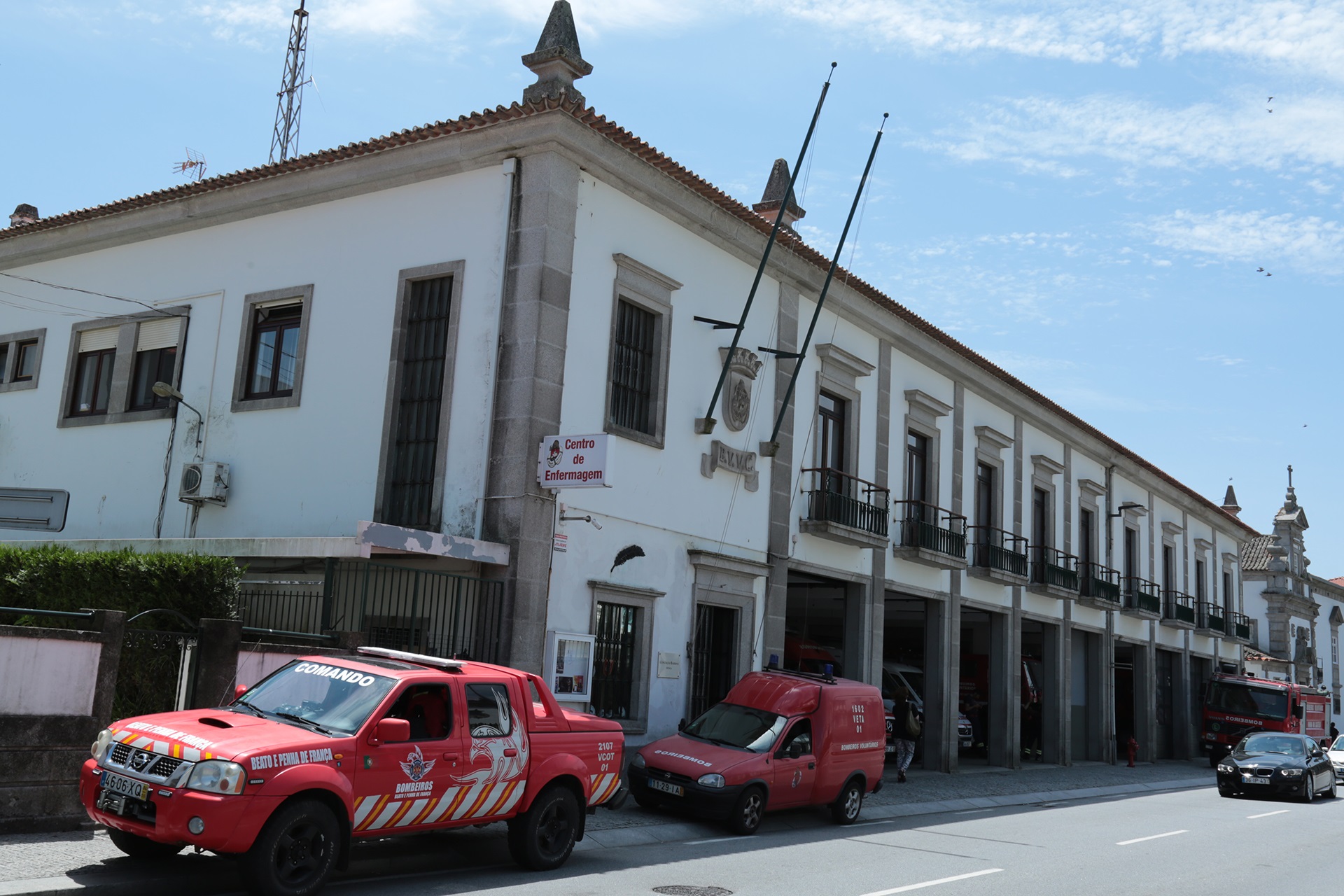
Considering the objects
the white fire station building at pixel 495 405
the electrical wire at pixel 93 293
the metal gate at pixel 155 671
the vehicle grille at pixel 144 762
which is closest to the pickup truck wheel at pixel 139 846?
the vehicle grille at pixel 144 762

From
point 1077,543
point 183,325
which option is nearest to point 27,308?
point 183,325

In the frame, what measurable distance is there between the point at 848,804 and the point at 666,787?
10.3 ft

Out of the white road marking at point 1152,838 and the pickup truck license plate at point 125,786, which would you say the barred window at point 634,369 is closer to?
the white road marking at point 1152,838

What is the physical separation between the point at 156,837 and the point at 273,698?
5.15 ft

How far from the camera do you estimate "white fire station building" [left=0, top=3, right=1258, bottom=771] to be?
15.6 m

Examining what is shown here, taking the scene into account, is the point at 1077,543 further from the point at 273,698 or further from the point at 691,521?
the point at 273,698

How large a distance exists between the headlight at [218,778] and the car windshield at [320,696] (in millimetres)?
1002

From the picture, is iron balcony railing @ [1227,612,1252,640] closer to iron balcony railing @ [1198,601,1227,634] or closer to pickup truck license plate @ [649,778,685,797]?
iron balcony railing @ [1198,601,1227,634]

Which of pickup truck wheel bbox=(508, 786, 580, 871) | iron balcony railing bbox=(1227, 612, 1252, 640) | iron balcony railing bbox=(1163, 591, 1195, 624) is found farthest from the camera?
iron balcony railing bbox=(1227, 612, 1252, 640)

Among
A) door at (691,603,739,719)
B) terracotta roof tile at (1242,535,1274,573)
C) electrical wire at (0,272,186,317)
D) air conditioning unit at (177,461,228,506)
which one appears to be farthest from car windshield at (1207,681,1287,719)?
electrical wire at (0,272,186,317)

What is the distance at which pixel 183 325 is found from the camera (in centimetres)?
1923

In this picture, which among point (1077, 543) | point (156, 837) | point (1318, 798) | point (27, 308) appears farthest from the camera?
point (1077, 543)

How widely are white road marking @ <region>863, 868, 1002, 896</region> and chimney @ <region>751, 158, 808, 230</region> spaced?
43.9 feet

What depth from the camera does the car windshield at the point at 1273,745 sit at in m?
24.3
